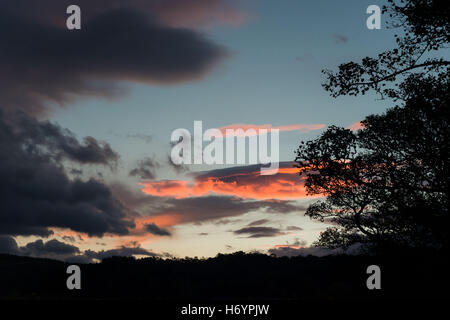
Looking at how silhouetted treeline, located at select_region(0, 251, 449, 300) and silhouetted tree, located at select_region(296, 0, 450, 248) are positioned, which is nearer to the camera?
silhouetted tree, located at select_region(296, 0, 450, 248)

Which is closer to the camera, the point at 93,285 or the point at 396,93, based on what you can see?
the point at 396,93

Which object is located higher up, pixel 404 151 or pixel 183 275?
pixel 404 151

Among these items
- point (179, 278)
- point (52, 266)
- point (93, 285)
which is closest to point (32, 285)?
point (52, 266)

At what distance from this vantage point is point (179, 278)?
151 metres

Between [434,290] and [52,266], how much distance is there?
127m

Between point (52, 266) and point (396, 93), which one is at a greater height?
point (396, 93)

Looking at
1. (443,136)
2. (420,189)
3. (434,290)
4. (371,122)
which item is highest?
(371,122)

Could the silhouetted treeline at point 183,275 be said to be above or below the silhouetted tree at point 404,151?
below

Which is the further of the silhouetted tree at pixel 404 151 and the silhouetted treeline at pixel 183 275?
the silhouetted treeline at pixel 183 275

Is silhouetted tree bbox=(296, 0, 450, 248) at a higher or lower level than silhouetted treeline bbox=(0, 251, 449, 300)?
higher

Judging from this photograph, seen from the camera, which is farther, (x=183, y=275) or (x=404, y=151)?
(x=183, y=275)

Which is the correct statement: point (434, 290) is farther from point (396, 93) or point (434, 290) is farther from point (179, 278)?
point (179, 278)
